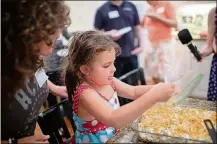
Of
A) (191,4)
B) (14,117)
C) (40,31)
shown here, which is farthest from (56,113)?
(191,4)

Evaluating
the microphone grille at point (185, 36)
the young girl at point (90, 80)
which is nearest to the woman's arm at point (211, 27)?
the microphone grille at point (185, 36)

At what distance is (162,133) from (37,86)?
0.53m

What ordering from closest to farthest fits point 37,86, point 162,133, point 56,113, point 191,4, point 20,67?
point 20,67, point 162,133, point 37,86, point 56,113, point 191,4

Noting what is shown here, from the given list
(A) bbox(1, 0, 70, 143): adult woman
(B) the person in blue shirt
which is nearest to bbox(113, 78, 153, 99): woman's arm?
(A) bbox(1, 0, 70, 143): adult woman

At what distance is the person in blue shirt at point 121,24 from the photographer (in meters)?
3.24

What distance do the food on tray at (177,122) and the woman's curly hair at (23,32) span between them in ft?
1.46

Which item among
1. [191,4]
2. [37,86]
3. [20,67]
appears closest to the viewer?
[20,67]

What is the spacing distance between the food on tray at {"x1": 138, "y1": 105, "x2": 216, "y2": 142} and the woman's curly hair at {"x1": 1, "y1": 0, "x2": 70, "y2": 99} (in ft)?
1.46

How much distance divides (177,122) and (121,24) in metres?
2.30

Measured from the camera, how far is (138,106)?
0.98 metres

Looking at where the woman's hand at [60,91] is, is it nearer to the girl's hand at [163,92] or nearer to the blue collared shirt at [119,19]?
the girl's hand at [163,92]

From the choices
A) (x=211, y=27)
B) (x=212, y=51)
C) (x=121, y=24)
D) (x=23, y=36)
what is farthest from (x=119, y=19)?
(x=23, y=36)

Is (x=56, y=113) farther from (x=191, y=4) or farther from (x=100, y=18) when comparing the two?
(x=191, y=4)

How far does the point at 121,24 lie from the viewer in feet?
10.7
